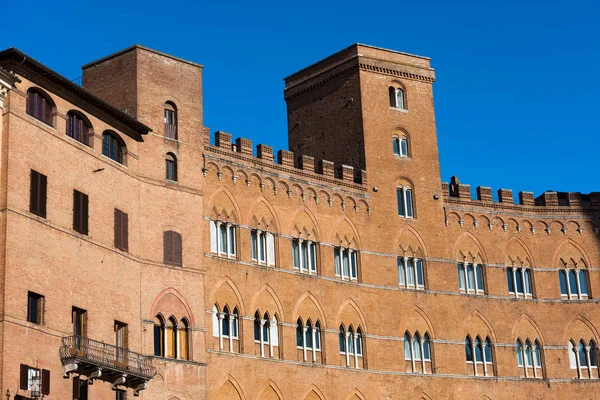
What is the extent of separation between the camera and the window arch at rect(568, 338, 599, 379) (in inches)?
2224

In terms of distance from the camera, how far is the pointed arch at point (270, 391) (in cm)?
4766

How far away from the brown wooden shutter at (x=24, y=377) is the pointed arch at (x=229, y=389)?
32.1 ft

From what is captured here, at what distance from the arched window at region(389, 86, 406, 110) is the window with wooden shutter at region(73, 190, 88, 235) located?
1923 centimetres

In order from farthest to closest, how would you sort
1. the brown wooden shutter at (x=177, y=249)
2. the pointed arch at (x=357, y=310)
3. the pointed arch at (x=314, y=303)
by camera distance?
the pointed arch at (x=357, y=310) < the pointed arch at (x=314, y=303) < the brown wooden shutter at (x=177, y=249)

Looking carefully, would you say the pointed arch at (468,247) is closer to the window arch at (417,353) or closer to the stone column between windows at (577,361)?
the window arch at (417,353)

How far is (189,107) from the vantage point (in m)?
48.3

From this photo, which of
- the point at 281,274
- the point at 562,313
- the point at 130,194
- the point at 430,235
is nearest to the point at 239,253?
the point at 281,274

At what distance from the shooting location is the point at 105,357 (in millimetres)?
41125

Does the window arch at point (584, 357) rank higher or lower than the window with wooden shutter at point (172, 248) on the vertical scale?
lower

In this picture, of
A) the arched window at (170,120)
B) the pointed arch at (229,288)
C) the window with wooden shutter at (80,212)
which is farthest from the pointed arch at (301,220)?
the window with wooden shutter at (80,212)

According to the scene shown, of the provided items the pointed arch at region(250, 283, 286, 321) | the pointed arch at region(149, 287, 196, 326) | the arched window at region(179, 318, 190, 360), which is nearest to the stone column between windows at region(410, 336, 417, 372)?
the pointed arch at region(250, 283, 286, 321)

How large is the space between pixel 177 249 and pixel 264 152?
717 centimetres

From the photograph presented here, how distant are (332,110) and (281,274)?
10.7 metres

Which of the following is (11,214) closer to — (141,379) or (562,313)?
(141,379)
